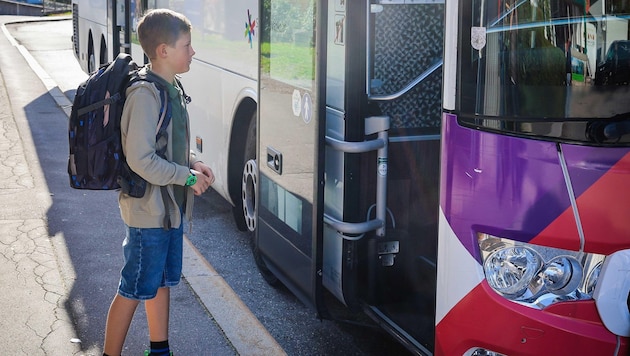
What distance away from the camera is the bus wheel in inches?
252

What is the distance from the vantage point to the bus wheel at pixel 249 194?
6.40 metres

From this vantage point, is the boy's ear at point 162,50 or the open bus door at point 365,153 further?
the open bus door at point 365,153

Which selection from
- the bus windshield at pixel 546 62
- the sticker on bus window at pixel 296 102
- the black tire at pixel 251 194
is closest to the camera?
the bus windshield at pixel 546 62

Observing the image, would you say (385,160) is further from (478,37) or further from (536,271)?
(536,271)

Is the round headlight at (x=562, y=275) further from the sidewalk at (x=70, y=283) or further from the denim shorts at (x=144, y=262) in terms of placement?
the sidewalk at (x=70, y=283)

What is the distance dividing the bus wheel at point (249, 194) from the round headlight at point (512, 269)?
310 cm

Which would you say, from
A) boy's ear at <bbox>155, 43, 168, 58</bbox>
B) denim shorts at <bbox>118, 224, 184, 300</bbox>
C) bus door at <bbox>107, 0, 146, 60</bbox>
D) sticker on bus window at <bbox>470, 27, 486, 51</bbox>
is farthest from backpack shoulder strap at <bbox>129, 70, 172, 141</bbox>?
bus door at <bbox>107, 0, 146, 60</bbox>

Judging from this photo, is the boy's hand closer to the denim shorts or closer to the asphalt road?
the denim shorts

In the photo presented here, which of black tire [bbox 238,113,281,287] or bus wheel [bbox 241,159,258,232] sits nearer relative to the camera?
black tire [bbox 238,113,281,287]

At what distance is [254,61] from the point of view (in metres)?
5.98

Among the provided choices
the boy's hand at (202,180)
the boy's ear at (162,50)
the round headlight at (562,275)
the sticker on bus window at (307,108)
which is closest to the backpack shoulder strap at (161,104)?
the boy's ear at (162,50)

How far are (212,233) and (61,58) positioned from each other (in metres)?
15.5

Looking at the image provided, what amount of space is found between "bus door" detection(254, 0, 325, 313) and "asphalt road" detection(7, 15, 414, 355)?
0.97ft

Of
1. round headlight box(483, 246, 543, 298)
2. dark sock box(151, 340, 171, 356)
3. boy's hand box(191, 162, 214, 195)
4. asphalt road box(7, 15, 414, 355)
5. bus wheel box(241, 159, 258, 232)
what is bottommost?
asphalt road box(7, 15, 414, 355)
